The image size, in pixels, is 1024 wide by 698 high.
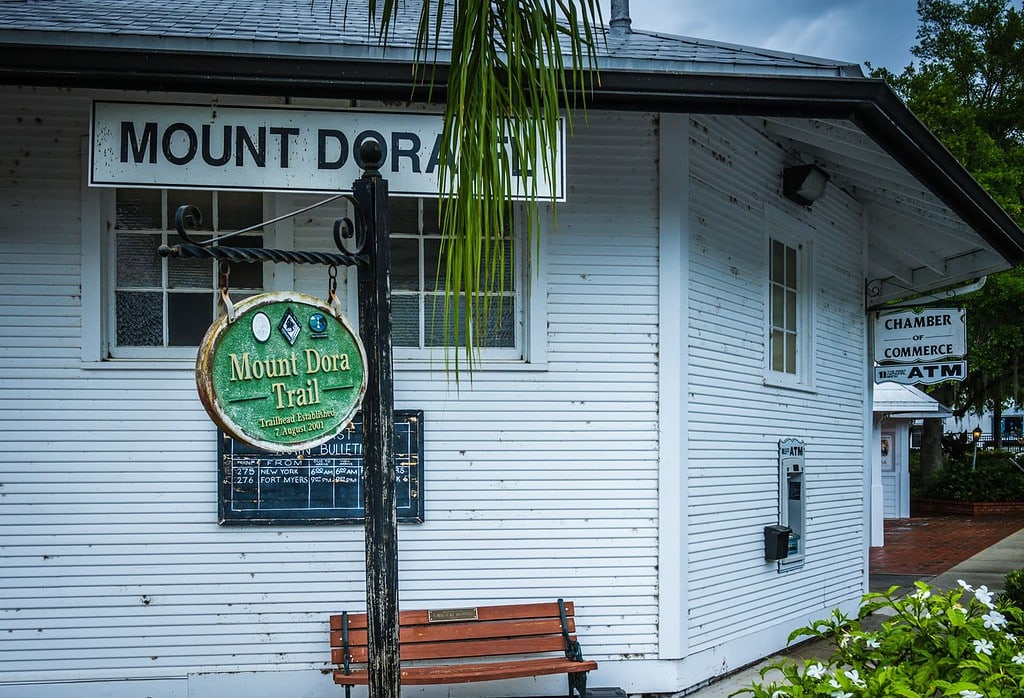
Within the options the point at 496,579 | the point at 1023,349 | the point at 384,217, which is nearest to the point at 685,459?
the point at 496,579

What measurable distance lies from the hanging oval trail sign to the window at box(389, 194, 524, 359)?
3090 millimetres

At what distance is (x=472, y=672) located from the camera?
18.8 feet

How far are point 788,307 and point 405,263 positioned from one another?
3643 millimetres

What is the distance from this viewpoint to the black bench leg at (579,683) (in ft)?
19.4

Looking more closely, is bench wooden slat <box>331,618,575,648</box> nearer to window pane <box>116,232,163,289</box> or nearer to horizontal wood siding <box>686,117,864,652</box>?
horizontal wood siding <box>686,117,864,652</box>

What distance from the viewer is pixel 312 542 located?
6.21m

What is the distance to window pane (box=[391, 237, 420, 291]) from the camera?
21.6 ft

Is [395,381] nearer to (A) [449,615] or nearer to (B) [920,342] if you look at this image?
(A) [449,615]

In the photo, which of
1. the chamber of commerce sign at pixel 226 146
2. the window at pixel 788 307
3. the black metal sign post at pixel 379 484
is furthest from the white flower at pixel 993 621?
the window at pixel 788 307

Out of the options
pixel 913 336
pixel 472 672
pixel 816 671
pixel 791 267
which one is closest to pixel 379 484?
pixel 816 671

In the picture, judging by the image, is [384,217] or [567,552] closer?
[384,217]

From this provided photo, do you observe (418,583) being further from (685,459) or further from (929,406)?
(929,406)

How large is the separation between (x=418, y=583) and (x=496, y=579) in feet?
1.55

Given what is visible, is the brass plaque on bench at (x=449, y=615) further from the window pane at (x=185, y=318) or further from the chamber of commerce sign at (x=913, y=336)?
the chamber of commerce sign at (x=913, y=336)
